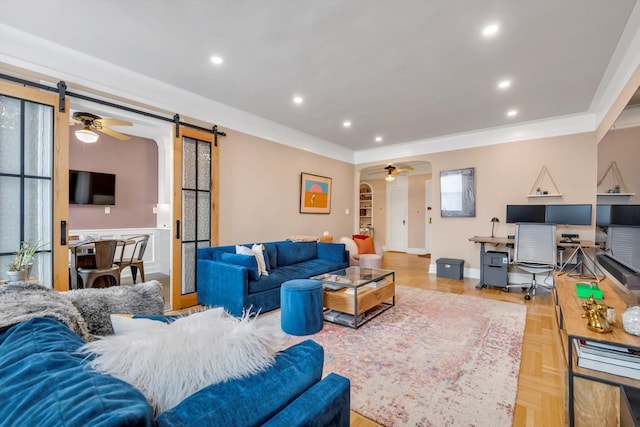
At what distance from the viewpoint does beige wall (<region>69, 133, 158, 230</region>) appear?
4945 mm

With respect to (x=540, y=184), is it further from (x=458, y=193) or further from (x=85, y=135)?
(x=85, y=135)

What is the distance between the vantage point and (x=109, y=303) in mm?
1541

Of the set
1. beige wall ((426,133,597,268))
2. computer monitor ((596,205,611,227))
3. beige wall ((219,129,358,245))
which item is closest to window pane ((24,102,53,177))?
beige wall ((219,129,358,245))

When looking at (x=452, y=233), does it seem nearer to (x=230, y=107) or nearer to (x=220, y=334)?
(x=230, y=107)

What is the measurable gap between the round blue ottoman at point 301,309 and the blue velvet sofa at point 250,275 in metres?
0.38

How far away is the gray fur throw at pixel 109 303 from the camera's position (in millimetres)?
1453

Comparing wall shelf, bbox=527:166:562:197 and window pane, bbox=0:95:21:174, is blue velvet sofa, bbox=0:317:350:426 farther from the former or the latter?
wall shelf, bbox=527:166:562:197

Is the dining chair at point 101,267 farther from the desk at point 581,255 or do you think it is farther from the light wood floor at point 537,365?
the desk at point 581,255

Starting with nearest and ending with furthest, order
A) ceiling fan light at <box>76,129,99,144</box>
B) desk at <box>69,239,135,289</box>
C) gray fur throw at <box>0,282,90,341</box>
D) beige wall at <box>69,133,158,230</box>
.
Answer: gray fur throw at <box>0,282,90,341</box> < desk at <box>69,239,135,289</box> < ceiling fan light at <box>76,129,99,144</box> < beige wall at <box>69,133,158,230</box>

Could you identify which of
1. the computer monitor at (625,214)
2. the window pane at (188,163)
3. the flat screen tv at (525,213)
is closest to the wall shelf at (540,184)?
the flat screen tv at (525,213)

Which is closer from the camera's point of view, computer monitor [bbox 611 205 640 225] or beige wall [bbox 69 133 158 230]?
computer monitor [bbox 611 205 640 225]

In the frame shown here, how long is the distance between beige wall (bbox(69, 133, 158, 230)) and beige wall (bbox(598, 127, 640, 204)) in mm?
6748

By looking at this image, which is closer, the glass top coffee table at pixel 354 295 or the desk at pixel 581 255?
the glass top coffee table at pixel 354 295

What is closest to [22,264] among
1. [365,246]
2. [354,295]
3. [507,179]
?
[354,295]
